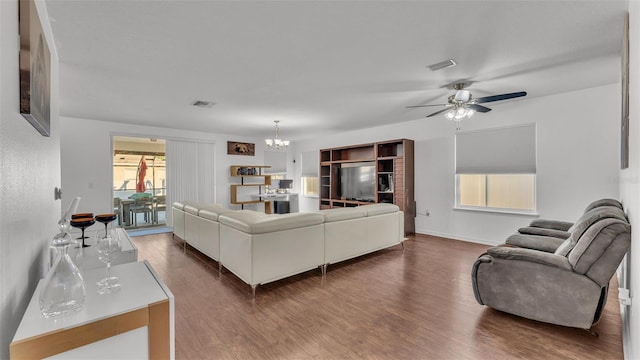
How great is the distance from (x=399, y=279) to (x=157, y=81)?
12.5 ft

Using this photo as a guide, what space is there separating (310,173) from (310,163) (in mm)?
310

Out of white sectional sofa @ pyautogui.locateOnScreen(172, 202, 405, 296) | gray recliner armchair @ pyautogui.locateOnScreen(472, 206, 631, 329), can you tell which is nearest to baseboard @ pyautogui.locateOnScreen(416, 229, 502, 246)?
white sectional sofa @ pyautogui.locateOnScreen(172, 202, 405, 296)

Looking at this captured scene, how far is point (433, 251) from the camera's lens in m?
4.45

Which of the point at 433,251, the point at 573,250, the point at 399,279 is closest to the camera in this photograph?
the point at 573,250

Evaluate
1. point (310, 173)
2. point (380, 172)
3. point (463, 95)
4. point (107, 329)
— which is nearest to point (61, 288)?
point (107, 329)

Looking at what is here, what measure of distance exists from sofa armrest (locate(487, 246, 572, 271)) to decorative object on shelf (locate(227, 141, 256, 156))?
6643mm

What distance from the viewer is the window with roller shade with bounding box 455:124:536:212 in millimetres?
4484

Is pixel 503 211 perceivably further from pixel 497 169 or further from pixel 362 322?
pixel 362 322

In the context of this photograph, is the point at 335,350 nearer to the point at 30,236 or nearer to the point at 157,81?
the point at 30,236

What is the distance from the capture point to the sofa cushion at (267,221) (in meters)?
2.83

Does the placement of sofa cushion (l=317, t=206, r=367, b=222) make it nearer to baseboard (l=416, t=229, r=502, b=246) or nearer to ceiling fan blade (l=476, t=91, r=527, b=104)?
ceiling fan blade (l=476, t=91, r=527, b=104)

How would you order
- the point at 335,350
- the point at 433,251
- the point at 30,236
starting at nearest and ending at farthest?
the point at 30,236 < the point at 335,350 < the point at 433,251

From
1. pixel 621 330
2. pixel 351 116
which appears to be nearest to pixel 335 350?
pixel 621 330

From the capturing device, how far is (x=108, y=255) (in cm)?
131
